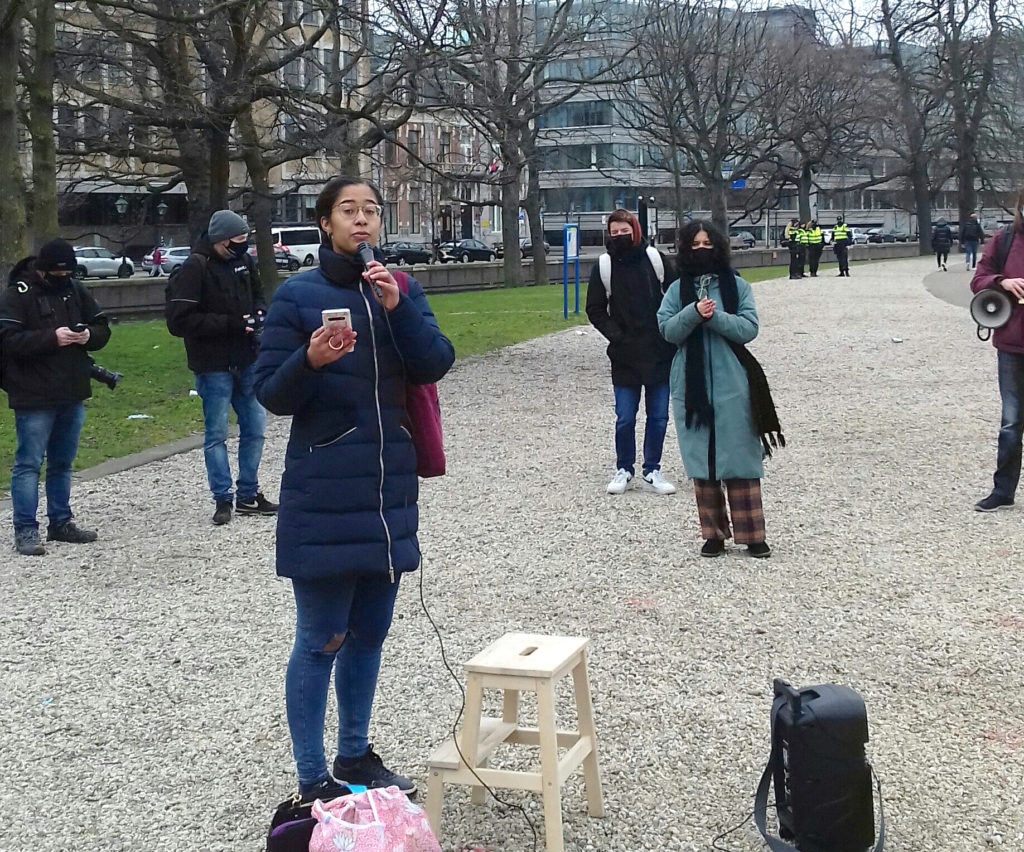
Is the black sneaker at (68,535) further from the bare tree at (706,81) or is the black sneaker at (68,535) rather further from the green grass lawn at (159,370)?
the bare tree at (706,81)

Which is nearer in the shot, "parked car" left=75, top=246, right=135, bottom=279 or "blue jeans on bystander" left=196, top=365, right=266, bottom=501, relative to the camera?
"blue jeans on bystander" left=196, top=365, right=266, bottom=501

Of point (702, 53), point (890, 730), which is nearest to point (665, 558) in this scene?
point (890, 730)

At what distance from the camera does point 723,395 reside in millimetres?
7195

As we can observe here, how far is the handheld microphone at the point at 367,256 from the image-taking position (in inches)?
148

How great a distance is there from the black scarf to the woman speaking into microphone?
341 centimetres

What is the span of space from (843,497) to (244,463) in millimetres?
4016

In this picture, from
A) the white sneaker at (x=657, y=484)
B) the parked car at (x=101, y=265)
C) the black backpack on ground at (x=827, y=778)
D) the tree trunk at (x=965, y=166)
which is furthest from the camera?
the tree trunk at (x=965, y=166)

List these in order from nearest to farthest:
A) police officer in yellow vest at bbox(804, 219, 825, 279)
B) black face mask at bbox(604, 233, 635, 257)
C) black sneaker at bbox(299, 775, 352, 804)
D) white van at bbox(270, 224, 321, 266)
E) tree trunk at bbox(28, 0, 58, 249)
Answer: black sneaker at bbox(299, 775, 352, 804) < black face mask at bbox(604, 233, 635, 257) < tree trunk at bbox(28, 0, 58, 249) < police officer in yellow vest at bbox(804, 219, 825, 279) < white van at bbox(270, 224, 321, 266)

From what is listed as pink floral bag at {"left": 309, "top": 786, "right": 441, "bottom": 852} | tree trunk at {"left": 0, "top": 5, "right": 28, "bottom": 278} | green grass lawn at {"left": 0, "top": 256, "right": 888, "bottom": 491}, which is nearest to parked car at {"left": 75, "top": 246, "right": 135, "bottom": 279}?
green grass lawn at {"left": 0, "top": 256, "right": 888, "bottom": 491}

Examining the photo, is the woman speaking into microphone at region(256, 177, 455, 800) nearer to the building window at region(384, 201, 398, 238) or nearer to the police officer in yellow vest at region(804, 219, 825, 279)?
the police officer in yellow vest at region(804, 219, 825, 279)

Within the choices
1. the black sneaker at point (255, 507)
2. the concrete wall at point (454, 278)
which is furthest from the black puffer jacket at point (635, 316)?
the concrete wall at point (454, 278)

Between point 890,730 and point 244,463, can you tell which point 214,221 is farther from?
point 890,730

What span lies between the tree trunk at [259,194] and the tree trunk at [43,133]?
168 inches

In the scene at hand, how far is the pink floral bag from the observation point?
11.4ft
